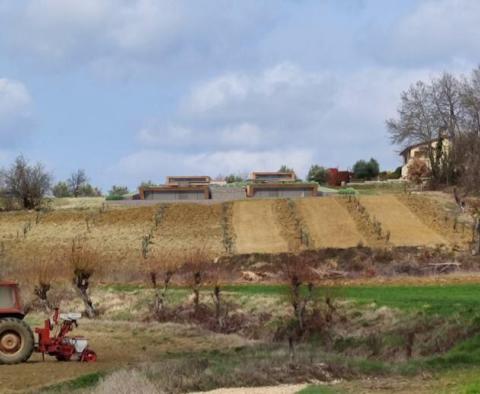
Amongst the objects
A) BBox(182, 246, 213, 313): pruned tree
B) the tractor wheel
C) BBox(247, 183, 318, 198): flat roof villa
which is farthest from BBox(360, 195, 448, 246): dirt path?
the tractor wheel

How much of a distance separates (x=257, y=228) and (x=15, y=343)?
5446 cm

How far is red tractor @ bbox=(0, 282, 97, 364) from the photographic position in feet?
79.6

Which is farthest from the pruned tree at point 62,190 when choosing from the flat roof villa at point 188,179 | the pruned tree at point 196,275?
the pruned tree at point 196,275

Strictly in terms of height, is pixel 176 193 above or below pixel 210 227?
above

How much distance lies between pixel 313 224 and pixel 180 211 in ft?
46.0

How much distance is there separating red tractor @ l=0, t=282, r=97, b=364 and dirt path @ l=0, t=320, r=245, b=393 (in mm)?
323

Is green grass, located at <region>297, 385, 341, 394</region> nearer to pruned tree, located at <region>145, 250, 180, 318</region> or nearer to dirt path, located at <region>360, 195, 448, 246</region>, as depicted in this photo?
pruned tree, located at <region>145, 250, 180, 318</region>

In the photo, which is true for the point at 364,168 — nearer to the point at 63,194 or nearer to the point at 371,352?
the point at 63,194

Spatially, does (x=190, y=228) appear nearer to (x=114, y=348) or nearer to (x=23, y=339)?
(x=114, y=348)

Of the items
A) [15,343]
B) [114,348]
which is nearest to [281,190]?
[114,348]

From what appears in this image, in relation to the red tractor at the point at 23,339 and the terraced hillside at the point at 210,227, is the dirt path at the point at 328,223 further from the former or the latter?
the red tractor at the point at 23,339

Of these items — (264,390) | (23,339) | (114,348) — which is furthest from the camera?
(114,348)

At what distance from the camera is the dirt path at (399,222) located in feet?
228

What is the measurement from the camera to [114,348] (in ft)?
96.3
